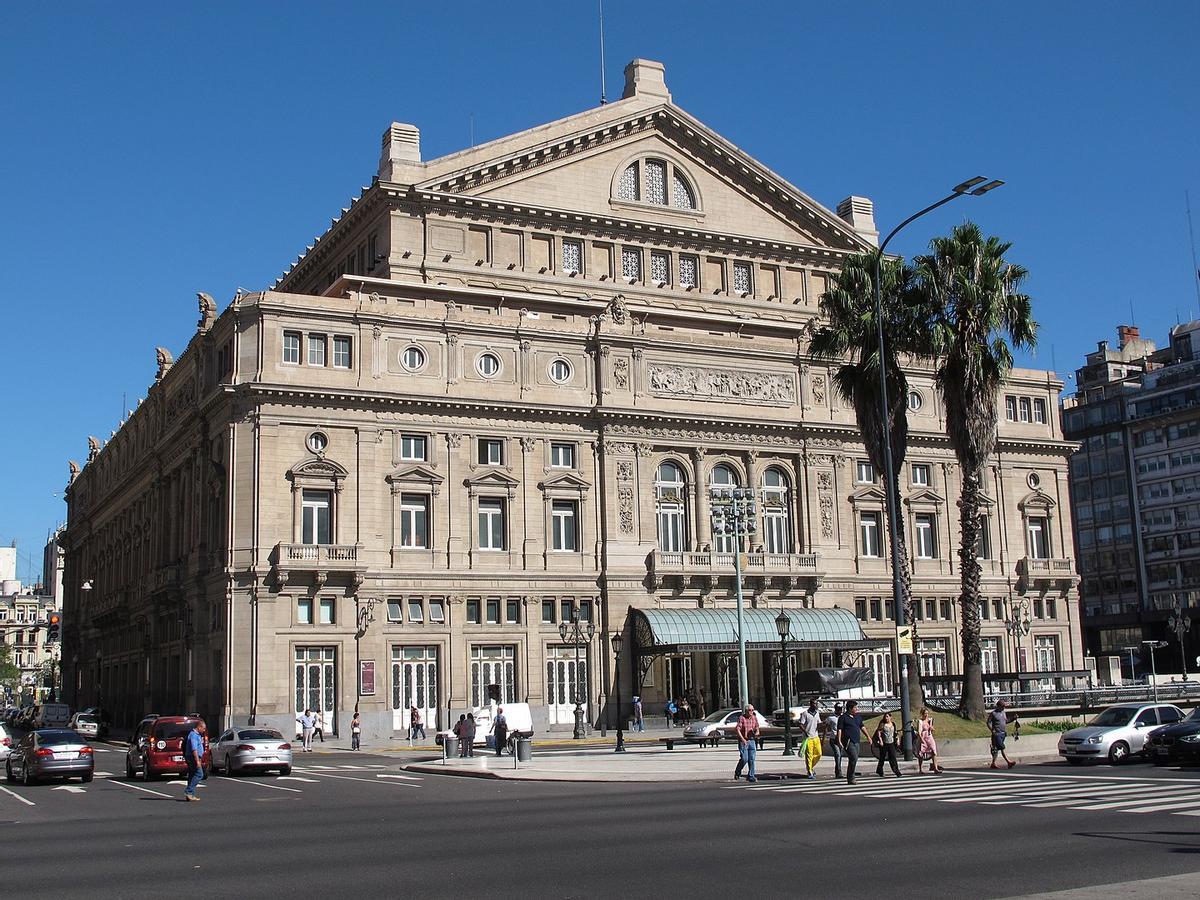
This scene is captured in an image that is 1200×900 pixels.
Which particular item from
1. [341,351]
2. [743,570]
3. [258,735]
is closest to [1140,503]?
[743,570]

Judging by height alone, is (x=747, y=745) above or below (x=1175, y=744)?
above

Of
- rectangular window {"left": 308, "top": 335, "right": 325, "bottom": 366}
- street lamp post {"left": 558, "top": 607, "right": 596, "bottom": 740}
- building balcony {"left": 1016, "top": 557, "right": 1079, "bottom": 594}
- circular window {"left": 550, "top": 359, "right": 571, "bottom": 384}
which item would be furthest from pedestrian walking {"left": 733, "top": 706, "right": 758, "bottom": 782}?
building balcony {"left": 1016, "top": 557, "right": 1079, "bottom": 594}

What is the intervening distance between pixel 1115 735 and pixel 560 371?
111 ft

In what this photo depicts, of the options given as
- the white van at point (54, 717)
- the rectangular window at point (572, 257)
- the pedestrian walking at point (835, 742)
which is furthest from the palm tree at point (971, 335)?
the white van at point (54, 717)

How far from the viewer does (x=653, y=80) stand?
7062 centimetres

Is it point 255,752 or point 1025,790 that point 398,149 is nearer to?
point 255,752

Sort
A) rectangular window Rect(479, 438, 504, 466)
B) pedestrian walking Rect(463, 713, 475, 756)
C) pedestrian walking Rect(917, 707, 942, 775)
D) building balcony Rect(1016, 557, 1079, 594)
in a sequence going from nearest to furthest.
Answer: pedestrian walking Rect(917, 707, 942, 775), pedestrian walking Rect(463, 713, 475, 756), rectangular window Rect(479, 438, 504, 466), building balcony Rect(1016, 557, 1079, 594)

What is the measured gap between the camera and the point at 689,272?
2781 inches

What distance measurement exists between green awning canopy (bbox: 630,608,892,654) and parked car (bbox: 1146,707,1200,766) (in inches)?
939

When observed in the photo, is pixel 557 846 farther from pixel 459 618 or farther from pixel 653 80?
pixel 653 80

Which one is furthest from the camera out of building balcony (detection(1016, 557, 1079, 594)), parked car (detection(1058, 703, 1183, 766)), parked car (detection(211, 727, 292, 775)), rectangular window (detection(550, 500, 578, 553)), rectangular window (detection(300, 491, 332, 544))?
building balcony (detection(1016, 557, 1079, 594))

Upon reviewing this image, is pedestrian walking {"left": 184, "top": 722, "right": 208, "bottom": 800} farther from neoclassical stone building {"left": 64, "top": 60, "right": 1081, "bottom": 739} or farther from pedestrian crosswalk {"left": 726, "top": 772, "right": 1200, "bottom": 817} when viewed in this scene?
neoclassical stone building {"left": 64, "top": 60, "right": 1081, "bottom": 739}

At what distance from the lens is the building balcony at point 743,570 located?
62531 mm

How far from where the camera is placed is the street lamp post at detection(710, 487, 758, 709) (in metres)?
50.6
